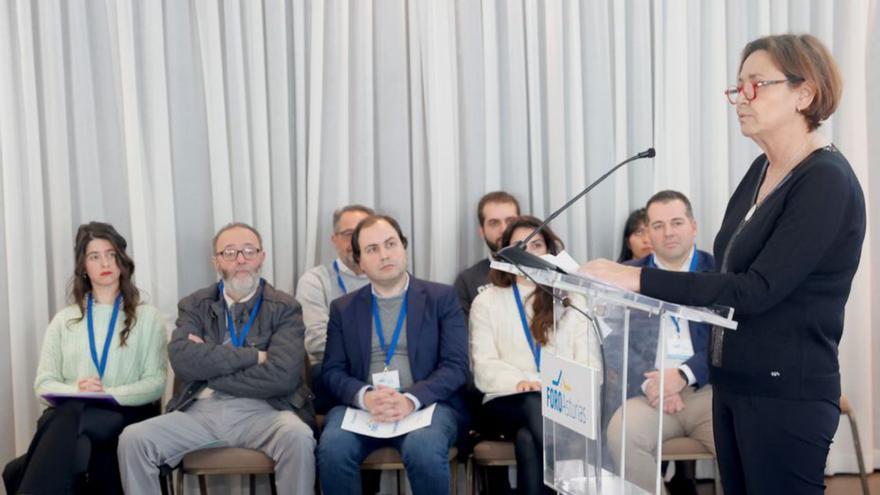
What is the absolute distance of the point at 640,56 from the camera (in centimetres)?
496

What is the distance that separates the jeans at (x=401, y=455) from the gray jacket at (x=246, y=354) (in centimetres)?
34

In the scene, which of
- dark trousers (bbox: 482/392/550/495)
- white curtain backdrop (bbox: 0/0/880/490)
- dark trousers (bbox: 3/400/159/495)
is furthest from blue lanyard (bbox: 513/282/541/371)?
dark trousers (bbox: 3/400/159/495)

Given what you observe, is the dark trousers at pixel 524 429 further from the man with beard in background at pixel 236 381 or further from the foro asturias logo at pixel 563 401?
the foro asturias logo at pixel 563 401

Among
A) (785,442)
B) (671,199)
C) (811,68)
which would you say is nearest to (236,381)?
(671,199)

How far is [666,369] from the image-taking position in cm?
368

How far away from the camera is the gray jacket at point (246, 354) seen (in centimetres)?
411

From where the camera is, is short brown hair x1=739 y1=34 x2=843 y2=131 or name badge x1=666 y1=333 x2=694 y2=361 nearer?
short brown hair x1=739 y1=34 x2=843 y2=131

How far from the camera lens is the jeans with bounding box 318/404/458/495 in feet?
12.4

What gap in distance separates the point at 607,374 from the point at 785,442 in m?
0.43

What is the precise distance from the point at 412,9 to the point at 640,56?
119 centimetres

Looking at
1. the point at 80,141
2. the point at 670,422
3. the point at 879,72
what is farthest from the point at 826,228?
the point at 80,141

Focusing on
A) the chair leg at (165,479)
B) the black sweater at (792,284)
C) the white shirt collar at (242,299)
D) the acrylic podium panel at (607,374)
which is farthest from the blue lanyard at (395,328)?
the black sweater at (792,284)

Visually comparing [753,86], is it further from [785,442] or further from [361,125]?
[361,125]

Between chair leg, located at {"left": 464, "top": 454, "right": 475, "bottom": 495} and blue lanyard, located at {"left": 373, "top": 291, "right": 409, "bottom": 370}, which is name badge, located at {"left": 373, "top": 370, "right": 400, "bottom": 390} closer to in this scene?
blue lanyard, located at {"left": 373, "top": 291, "right": 409, "bottom": 370}
